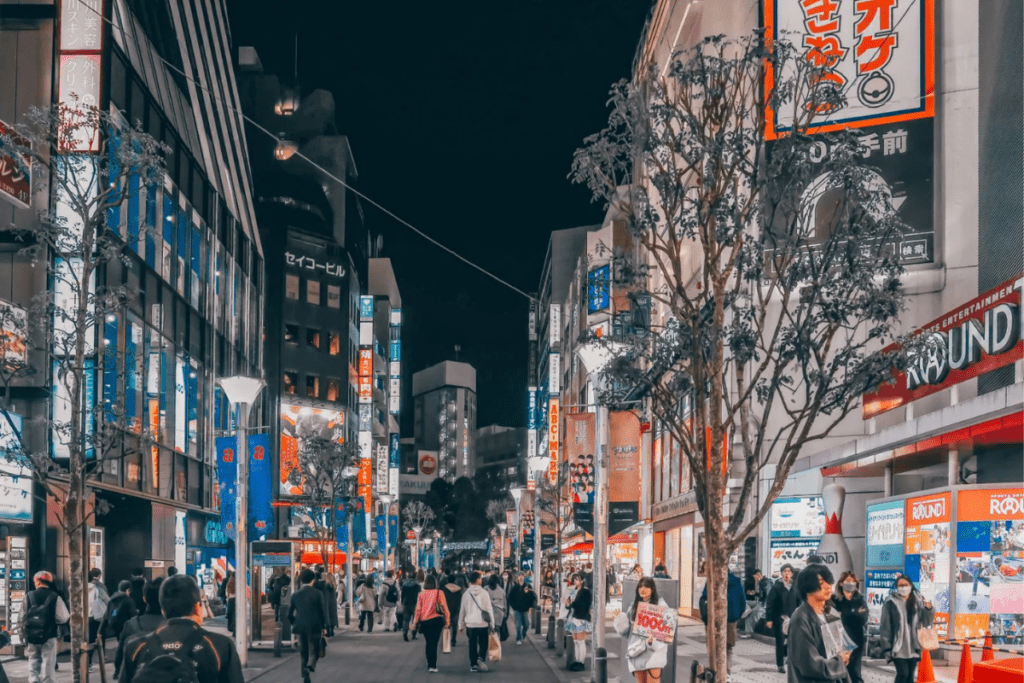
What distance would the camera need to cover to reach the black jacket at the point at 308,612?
60.4 ft

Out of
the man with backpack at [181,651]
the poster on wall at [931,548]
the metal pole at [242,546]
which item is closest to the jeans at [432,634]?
the metal pole at [242,546]

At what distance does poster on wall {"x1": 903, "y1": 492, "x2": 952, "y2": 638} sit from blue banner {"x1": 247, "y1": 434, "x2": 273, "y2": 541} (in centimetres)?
1152

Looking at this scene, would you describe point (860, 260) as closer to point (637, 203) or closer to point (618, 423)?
point (637, 203)

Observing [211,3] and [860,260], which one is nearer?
[860,260]

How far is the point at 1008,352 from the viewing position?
1770 centimetres

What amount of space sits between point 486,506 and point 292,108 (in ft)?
158

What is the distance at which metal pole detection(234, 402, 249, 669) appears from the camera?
21438 millimetres

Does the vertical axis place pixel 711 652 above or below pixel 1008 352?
below

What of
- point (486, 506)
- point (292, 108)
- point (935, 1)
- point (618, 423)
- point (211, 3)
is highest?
point (292, 108)

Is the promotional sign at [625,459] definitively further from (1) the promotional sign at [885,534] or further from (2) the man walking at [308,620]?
(2) the man walking at [308,620]

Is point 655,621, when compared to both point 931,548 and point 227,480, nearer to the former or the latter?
point 931,548

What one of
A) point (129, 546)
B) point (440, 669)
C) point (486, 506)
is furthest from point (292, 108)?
point (440, 669)

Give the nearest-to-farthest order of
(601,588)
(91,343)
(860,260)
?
(860,260) < (601,588) < (91,343)

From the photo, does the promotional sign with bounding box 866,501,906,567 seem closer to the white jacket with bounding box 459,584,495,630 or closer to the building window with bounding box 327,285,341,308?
the white jacket with bounding box 459,584,495,630
